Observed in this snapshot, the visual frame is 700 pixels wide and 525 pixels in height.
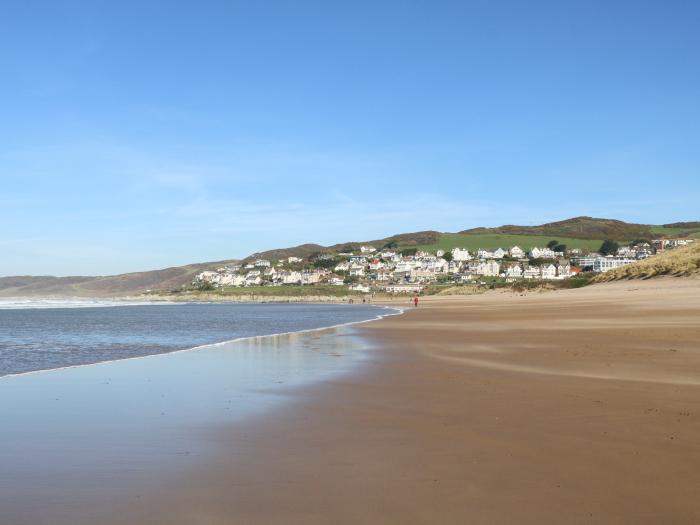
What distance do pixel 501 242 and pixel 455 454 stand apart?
175 m

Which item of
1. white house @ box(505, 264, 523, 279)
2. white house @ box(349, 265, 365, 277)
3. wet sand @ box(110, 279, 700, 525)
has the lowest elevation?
wet sand @ box(110, 279, 700, 525)

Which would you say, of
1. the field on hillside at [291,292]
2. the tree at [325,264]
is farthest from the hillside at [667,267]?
the tree at [325,264]

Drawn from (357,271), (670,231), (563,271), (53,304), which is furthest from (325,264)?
(670,231)

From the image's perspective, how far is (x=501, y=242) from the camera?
6969 inches

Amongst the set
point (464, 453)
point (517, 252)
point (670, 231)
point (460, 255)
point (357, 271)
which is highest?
point (670, 231)

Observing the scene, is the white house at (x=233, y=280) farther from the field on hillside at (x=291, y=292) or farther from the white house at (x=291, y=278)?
the field on hillside at (x=291, y=292)

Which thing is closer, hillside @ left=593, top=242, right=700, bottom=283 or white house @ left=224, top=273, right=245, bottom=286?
hillside @ left=593, top=242, right=700, bottom=283

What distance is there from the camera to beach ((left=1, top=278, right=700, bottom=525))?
4973 millimetres

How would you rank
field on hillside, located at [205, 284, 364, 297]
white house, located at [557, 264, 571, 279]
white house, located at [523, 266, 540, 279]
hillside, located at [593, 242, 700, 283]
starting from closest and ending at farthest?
1. hillside, located at [593, 242, 700, 283]
2. white house, located at [557, 264, 571, 279]
3. white house, located at [523, 266, 540, 279]
4. field on hillside, located at [205, 284, 364, 297]

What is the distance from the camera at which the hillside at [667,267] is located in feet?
150

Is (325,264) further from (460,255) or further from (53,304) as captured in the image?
(53,304)

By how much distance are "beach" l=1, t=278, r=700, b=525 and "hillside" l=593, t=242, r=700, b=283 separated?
36.8m

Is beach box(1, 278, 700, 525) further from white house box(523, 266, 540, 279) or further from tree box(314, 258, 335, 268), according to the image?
tree box(314, 258, 335, 268)

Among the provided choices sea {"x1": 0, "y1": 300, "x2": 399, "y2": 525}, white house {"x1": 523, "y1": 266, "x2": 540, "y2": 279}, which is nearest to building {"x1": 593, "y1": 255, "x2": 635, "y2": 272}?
white house {"x1": 523, "y1": 266, "x2": 540, "y2": 279}
